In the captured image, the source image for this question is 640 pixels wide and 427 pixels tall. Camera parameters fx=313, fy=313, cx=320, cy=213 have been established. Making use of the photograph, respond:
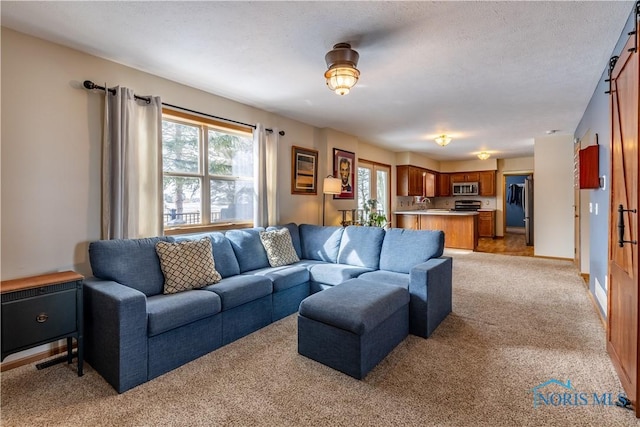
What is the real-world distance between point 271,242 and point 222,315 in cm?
125

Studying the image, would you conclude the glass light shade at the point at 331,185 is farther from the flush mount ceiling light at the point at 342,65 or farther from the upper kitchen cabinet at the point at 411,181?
the upper kitchen cabinet at the point at 411,181

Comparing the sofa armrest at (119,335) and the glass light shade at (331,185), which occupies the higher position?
the glass light shade at (331,185)

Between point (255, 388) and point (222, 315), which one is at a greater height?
point (222, 315)

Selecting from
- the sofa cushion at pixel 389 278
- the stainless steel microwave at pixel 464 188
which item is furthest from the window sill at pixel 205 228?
the stainless steel microwave at pixel 464 188

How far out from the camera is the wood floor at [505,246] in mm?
7129

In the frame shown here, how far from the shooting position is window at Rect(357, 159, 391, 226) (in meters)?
6.96

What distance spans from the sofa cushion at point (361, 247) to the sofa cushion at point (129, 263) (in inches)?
81.4

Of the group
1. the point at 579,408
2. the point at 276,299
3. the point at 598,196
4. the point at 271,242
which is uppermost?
the point at 598,196

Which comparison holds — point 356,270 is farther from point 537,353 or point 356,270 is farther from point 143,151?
point 143,151

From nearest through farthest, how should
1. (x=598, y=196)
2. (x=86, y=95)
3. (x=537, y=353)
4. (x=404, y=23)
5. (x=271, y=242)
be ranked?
(x=404, y=23) → (x=537, y=353) → (x=86, y=95) → (x=598, y=196) → (x=271, y=242)

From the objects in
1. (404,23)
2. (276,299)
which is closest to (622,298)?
(404,23)

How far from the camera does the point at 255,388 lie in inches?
81.4

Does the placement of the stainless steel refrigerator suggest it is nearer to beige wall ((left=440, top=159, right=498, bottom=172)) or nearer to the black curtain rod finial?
beige wall ((left=440, top=159, right=498, bottom=172))

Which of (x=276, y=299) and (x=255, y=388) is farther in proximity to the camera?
(x=276, y=299)
